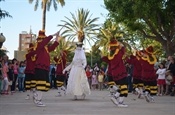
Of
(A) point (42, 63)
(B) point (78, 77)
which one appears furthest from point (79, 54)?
(A) point (42, 63)

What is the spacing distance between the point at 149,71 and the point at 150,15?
13.4m

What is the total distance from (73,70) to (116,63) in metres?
2.95

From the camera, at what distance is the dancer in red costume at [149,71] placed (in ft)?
41.6

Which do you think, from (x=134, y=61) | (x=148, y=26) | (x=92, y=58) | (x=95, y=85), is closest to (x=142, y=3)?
(x=148, y=26)

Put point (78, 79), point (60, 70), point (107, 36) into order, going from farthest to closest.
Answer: point (107, 36) < point (60, 70) < point (78, 79)

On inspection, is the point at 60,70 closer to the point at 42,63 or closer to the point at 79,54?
the point at 79,54

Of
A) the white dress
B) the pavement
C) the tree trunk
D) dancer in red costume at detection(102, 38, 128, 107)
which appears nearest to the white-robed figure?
the white dress

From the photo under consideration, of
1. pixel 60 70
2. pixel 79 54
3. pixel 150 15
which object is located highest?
pixel 150 15

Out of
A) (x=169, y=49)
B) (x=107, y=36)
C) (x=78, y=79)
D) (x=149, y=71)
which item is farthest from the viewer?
(x=107, y=36)

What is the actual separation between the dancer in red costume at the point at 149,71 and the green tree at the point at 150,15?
12165 millimetres

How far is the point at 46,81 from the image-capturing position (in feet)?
36.0

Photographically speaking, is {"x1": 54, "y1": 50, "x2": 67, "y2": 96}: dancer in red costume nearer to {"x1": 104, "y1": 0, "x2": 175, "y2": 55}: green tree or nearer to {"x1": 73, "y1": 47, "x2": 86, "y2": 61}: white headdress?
{"x1": 73, "y1": 47, "x2": 86, "y2": 61}: white headdress

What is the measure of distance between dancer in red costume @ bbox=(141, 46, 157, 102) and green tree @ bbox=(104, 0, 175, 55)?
12165 millimetres

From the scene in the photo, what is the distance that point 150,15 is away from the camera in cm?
2556
